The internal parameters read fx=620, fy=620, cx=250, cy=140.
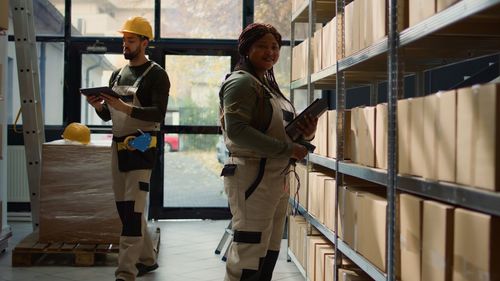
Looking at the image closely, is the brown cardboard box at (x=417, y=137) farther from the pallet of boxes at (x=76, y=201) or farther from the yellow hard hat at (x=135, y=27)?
the pallet of boxes at (x=76, y=201)

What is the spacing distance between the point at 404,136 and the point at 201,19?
17.6 ft

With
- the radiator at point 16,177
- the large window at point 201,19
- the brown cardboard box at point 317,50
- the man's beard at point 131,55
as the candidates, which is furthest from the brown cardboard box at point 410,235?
the radiator at point 16,177

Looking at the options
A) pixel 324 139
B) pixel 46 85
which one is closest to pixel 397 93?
pixel 324 139

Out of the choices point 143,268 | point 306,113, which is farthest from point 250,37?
point 143,268

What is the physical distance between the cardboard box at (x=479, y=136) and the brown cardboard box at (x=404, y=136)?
1.41 feet

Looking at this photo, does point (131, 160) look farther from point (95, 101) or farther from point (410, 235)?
point (410, 235)

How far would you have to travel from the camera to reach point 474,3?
171cm

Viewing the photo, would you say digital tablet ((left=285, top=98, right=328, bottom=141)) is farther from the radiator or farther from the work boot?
the radiator

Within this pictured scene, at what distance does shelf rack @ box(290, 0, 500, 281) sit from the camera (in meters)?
1.80

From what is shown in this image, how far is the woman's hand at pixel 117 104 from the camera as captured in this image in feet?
12.1

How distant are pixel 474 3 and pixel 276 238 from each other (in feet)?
5.47

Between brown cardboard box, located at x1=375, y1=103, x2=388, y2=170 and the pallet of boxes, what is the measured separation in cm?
281

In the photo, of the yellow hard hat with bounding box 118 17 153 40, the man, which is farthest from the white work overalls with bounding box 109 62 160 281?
the yellow hard hat with bounding box 118 17 153 40

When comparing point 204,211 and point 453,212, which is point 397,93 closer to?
point 453,212
